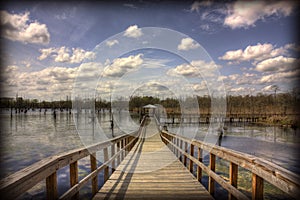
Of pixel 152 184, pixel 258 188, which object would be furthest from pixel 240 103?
pixel 258 188

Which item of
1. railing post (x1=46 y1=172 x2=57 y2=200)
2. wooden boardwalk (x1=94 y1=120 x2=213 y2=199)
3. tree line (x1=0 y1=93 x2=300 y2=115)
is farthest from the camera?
tree line (x1=0 y1=93 x2=300 y2=115)

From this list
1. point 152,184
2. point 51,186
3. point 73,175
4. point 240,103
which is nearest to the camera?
point 51,186

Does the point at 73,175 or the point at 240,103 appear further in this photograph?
the point at 240,103

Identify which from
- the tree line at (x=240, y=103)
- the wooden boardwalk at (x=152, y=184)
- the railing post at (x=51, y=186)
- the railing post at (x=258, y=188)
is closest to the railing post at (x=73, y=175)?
the railing post at (x=51, y=186)

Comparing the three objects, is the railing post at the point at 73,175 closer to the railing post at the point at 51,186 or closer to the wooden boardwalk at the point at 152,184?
the railing post at the point at 51,186

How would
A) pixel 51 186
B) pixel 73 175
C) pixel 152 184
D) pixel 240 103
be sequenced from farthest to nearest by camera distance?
pixel 240 103
pixel 152 184
pixel 73 175
pixel 51 186

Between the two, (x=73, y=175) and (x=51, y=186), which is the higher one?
(x=51, y=186)

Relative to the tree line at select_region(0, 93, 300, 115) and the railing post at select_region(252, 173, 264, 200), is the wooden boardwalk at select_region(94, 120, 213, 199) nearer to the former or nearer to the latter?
the railing post at select_region(252, 173, 264, 200)

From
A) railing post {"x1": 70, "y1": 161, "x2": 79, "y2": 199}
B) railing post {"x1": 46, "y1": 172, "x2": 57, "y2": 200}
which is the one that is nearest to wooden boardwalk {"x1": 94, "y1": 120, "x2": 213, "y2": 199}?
railing post {"x1": 70, "y1": 161, "x2": 79, "y2": 199}

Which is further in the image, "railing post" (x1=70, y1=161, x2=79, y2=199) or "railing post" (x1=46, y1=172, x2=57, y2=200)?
"railing post" (x1=70, y1=161, x2=79, y2=199)

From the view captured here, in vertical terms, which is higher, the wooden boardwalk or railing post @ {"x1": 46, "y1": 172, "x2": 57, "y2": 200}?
railing post @ {"x1": 46, "y1": 172, "x2": 57, "y2": 200}

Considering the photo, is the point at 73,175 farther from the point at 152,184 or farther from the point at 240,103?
the point at 240,103

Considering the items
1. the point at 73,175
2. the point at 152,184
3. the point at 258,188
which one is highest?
the point at 258,188

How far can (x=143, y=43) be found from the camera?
24.0ft
